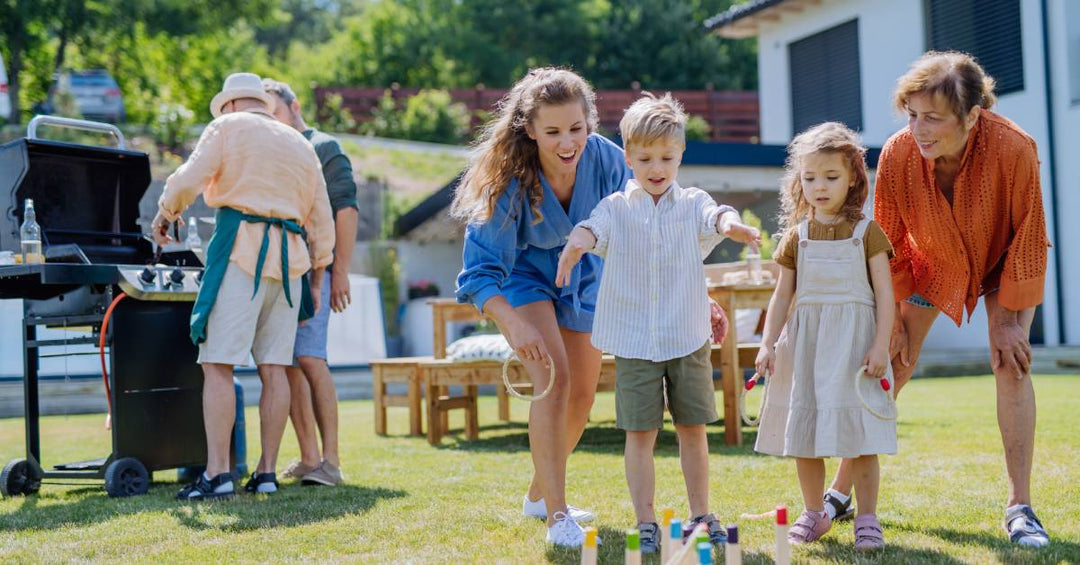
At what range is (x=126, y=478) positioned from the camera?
4.79m

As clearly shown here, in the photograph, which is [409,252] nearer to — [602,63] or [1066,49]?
[1066,49]

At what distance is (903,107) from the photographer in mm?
3414

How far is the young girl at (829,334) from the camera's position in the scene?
10.7 feet

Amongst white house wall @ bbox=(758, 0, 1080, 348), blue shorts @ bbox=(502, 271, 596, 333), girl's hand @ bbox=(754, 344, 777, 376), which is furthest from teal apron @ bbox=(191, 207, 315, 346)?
white house wall @ bbox=(758, 0, 1080, 348)

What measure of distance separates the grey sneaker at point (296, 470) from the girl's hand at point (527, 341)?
201 cm

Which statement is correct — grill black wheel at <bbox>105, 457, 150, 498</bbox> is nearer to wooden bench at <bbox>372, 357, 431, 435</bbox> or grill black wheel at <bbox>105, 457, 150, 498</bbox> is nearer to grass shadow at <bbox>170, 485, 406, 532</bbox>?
grass shadow at <bbox>170, 485, 406, 532</bbox>

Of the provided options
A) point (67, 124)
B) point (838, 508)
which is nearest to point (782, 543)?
point (838, 508)

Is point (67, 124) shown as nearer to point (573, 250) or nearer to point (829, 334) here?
point (573, 250)

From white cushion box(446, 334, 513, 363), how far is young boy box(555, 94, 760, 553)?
122 inches

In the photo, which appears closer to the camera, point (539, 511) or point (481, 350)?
point (539, 511)

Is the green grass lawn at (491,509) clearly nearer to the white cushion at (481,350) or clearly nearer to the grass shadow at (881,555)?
the grass shadow at (881,555)

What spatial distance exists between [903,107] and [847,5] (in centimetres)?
1352

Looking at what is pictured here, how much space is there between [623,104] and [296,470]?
21906 millimetres

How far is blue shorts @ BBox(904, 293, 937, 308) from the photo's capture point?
145 inches
